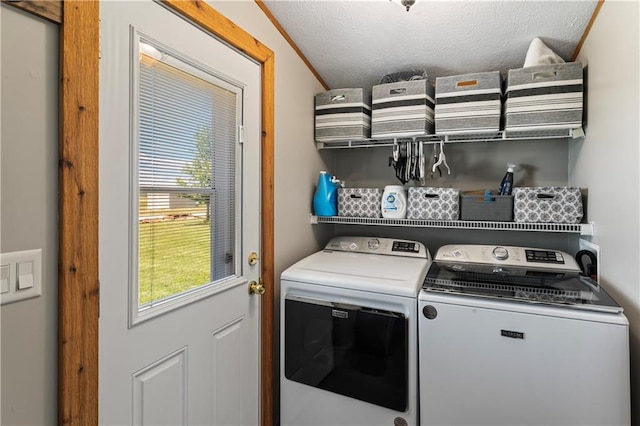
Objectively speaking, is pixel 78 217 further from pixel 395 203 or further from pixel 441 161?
pixel 441 161

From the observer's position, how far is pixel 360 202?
2115 mm

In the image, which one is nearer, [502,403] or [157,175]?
[157,175]

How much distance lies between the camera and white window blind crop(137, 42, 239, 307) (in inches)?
44.3

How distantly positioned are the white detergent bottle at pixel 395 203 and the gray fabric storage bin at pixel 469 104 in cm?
42

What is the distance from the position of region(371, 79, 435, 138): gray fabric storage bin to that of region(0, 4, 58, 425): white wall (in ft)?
5.10

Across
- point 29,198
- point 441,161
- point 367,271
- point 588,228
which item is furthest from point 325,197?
point 29,198

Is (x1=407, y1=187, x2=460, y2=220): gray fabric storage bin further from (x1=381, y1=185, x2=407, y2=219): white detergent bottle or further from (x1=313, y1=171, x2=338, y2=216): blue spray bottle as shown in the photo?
(x1=313, y1=171, x2=338, y2=216): blue spray bottle

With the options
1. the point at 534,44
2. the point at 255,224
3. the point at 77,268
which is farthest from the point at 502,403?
the point at 534,44

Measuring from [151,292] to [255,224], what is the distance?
59 centimetres

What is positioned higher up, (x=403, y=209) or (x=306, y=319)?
(x=403, y=209)

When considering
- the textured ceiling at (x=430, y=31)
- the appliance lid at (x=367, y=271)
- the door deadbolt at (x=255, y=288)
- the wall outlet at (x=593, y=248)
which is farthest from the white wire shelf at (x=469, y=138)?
the door deadbolt at (x=255, y=288)

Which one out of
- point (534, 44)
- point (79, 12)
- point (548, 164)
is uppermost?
point (534, 44)

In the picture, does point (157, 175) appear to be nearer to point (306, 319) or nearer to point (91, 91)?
point (91, 91)

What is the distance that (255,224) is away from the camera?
1627mm
